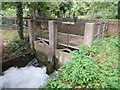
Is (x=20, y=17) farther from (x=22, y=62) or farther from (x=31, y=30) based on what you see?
(x=22, y=62)

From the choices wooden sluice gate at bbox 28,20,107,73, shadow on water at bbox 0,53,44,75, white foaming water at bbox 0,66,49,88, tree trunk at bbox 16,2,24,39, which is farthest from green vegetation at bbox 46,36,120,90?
tree trunk at bbox 16,2,24,39

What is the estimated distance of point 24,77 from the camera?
682cm

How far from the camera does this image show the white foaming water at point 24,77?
244 inches

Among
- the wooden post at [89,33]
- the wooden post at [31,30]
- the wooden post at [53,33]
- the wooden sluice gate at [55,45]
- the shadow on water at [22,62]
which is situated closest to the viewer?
the wooden post at [89,33]

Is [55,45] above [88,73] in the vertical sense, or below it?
above

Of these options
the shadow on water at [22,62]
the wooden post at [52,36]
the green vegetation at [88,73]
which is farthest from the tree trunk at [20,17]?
the green vegetation at [88,73]

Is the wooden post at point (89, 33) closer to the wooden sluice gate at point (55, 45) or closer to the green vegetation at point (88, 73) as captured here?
the wooden sluice gate at point (55, 45)

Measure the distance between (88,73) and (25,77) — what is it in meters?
3.76

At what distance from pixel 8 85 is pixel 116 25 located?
675 cm

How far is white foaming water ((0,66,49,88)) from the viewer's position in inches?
244

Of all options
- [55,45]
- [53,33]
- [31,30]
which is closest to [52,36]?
[53,33]

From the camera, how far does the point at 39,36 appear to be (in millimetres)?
8109

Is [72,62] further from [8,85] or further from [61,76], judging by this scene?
[8,85]

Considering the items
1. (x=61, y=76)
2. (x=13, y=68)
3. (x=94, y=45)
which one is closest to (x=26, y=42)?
(x=13, y=68)
